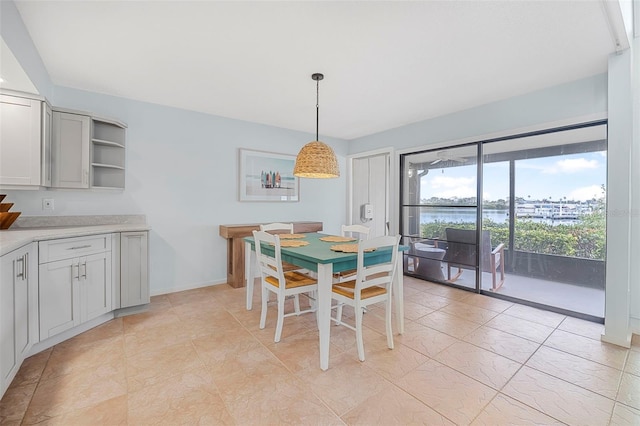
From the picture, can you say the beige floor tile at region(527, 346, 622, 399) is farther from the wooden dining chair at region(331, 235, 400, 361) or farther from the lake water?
the lake water

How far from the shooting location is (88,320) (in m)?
2.51

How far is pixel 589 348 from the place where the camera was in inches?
90.3

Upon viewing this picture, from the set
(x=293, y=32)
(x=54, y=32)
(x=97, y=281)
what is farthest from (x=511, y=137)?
(x=97, y=281)

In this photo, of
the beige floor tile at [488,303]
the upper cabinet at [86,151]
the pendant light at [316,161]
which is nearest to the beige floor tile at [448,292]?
the beige floor tile at [488,303]

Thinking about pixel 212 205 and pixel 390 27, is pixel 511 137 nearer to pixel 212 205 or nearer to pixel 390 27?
pixel 390 27

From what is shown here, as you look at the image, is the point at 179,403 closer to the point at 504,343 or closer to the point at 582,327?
the point at 504,343

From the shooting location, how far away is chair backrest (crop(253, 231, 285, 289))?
230 cm

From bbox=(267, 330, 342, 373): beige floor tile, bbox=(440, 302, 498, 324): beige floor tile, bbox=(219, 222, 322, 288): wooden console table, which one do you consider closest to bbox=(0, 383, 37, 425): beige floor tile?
bbox=(267, 330, 342, 373): beige floor tile

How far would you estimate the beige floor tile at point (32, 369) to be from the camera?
72.2 inches

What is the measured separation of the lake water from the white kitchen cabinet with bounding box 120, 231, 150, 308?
3766 mm

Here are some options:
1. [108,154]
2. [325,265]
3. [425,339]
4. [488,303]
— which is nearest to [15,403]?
[325,265]

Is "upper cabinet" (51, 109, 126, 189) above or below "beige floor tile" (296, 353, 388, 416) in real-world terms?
above

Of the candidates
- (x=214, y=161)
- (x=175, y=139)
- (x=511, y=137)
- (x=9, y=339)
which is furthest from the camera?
(x=214, y=161)

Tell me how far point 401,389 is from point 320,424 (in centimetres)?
59
